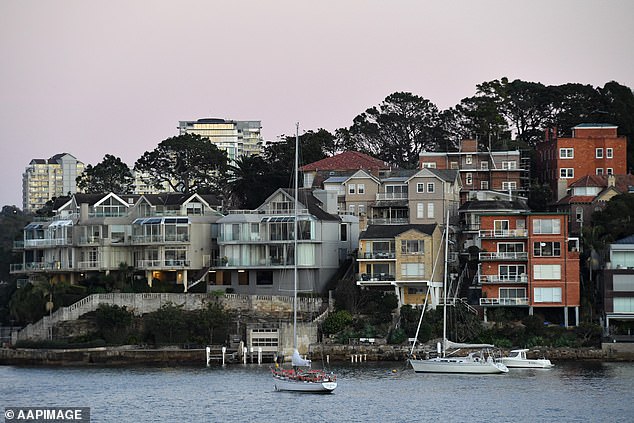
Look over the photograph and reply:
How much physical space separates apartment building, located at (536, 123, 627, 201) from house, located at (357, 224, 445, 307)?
2084cm

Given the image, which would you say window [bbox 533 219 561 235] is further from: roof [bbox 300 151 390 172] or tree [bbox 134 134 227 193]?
tree [bbox 134 134 227 193]

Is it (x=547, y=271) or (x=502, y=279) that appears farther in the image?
(x=502, y=279)

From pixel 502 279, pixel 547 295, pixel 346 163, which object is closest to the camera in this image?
pixel 547 295

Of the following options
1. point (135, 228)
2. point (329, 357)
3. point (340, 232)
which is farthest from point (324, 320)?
point (135, 228)

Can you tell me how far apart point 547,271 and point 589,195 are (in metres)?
17.3

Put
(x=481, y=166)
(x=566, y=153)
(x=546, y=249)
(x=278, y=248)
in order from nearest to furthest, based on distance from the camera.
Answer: (x=546, y=249)
(x=278, y=248)
(x=566, y=153)
(x=481, y=166)

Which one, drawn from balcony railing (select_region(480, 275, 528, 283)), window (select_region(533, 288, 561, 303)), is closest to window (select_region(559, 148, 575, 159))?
balcony railing (select_region(480, 275, 528, 283))

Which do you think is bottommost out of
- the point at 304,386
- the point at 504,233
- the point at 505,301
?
the point at 304,386

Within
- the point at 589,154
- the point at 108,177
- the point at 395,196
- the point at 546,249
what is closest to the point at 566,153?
the point at 589,154

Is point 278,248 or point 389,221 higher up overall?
point 389,221

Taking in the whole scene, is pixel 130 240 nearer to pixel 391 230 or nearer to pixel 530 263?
pixel 391 230

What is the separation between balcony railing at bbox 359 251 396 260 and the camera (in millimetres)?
88375

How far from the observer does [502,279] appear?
85312 millimetres

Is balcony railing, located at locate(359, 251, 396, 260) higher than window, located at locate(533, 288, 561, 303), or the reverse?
balcony railing, located at locate(359, 251, 396, 260)
